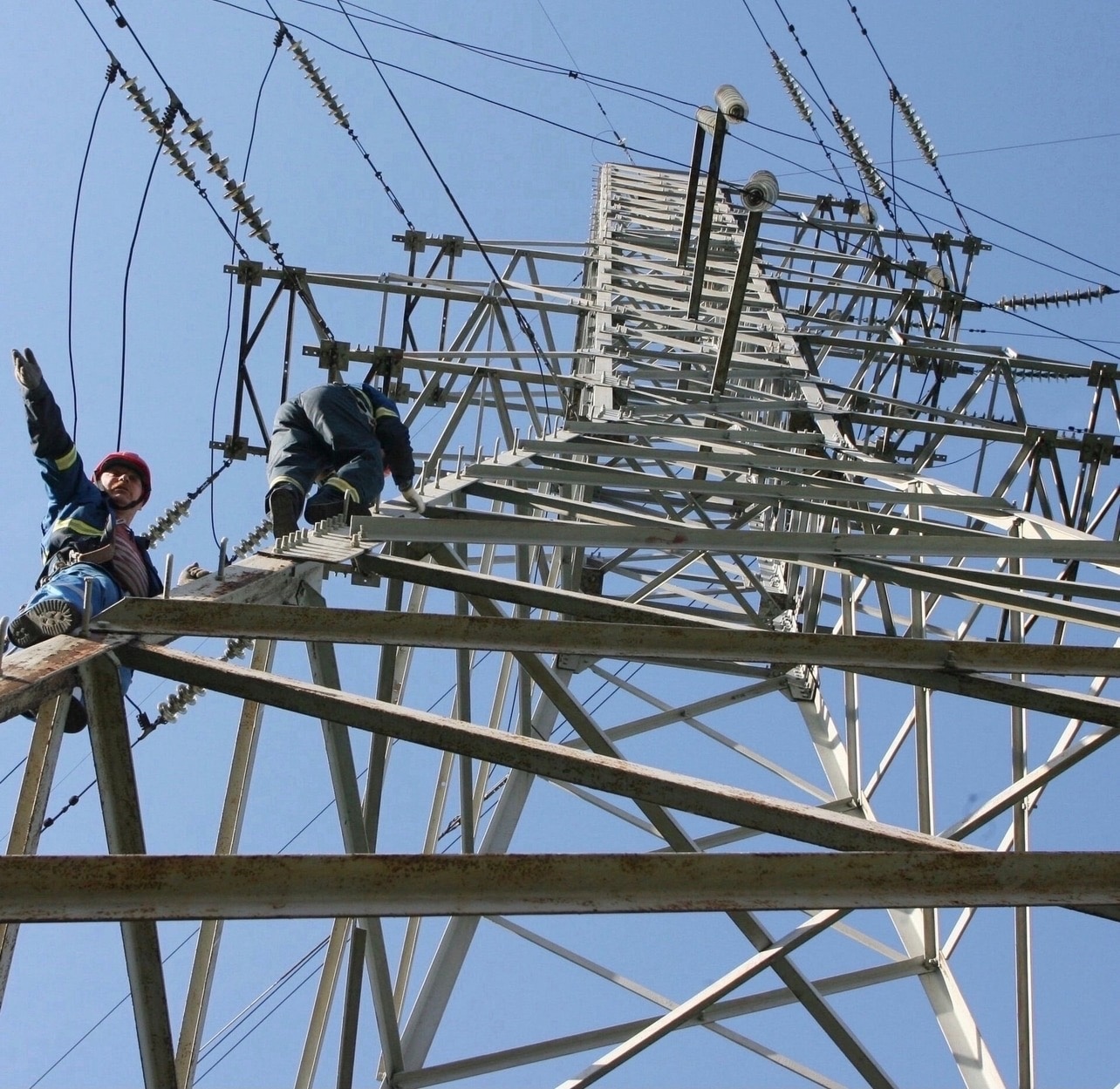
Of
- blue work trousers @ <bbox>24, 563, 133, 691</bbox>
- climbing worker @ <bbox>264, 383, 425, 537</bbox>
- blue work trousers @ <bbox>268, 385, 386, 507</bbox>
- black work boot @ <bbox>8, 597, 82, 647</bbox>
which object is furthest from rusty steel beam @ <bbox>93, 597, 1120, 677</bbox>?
blue work trousers @ <bbox>268, 385, 386, 507</bbox>

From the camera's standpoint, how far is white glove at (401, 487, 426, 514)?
6.84m

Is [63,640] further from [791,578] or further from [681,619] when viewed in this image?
[791,578]

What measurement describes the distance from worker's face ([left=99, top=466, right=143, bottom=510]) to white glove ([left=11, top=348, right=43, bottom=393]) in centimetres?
173

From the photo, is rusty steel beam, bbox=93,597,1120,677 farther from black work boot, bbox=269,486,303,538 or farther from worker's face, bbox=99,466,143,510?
worker's face, bbox=99,466,143,510

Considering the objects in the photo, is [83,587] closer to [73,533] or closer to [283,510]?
[73,533]

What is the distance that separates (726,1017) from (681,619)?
3.11 m

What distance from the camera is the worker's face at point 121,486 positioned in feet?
24.1

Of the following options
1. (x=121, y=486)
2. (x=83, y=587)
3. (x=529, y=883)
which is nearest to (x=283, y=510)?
(x=121, y=486)

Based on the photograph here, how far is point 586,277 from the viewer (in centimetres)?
1438

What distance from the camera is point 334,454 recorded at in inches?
308

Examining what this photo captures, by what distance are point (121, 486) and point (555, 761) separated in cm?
455

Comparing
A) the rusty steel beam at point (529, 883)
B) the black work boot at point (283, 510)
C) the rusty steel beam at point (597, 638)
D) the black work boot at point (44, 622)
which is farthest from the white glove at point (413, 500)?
the rusty steel beam at point (529, 883)

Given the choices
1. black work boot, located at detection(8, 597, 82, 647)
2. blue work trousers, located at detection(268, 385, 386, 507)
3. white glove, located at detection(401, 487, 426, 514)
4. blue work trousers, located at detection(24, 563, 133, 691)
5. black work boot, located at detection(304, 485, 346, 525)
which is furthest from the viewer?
blue work trousers, located at detection(268, 385, 386, 507)

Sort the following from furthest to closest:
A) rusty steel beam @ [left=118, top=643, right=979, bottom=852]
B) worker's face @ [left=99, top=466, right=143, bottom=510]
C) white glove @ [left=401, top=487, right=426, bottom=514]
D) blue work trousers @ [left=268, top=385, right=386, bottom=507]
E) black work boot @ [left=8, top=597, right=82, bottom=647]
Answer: blue work trousers @ [left=268, top=385, right=386, bottom=507] → worker's face @ [left=99, top=466, right=143, bottom=510] → white glove @ [left=401, top=487, right=426, bottom=514] → black work boot @ [left=8, top=597, right=82, bottom=647] → rusty steel beam @ [left=118, top=643, right=979, bottom=852]
